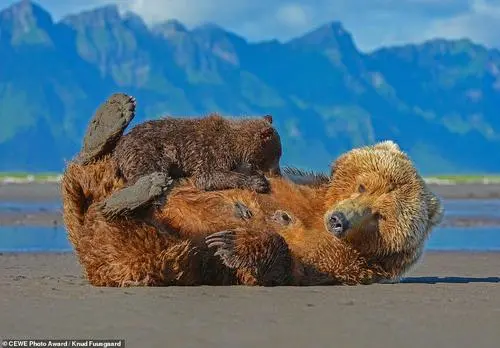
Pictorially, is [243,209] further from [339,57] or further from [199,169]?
[339,57]

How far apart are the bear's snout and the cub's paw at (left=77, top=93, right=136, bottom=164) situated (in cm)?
144

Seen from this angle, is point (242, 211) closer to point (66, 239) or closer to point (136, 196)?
point (136, 196)

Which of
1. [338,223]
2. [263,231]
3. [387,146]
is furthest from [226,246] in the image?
[387,146]

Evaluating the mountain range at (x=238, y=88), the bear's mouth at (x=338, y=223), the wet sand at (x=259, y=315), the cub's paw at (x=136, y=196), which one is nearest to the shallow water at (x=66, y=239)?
the bear's mouth at (x=338, y=223)

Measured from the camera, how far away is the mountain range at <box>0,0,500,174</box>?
5689 inches

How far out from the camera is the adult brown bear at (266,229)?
6184mm

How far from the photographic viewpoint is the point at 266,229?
21.2 ft

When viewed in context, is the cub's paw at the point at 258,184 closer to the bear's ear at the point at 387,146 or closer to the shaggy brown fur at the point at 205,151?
the shaggy brown fur at the point at 205,151

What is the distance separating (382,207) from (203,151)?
127 cm

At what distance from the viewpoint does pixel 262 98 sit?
527ft

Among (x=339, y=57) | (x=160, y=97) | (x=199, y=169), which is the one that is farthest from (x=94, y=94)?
(x=199, y=169)

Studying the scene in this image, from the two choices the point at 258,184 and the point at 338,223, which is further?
the point at 258,184

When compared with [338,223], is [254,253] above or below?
below

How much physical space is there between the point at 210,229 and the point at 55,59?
165174 mm
